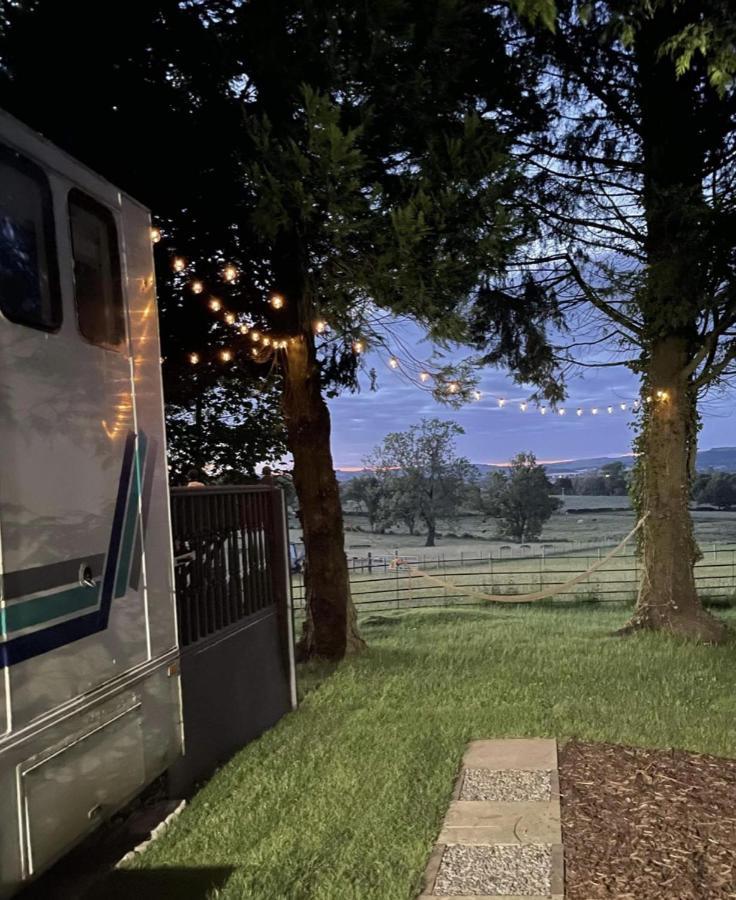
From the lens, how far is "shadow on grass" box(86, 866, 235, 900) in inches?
116

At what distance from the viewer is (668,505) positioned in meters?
7.95

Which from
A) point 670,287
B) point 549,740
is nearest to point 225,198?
point 670,287

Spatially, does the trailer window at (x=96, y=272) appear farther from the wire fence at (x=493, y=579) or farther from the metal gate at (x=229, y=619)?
the wire fence at (x=493, y=579)

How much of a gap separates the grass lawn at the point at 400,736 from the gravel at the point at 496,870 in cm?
11

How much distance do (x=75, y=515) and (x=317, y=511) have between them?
4.70 metres

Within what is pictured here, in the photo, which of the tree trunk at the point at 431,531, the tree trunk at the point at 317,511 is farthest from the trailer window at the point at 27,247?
the tree trunk at the point at 431,531

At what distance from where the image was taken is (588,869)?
3000mm

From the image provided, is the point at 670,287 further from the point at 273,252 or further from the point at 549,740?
the point at 549,740

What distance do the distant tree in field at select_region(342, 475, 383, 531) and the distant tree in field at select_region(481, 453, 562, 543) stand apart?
306cm

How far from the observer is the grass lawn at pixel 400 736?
3160 millimetres

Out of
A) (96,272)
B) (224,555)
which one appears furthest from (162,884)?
(96,272)

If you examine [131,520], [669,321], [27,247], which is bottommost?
[131,520]

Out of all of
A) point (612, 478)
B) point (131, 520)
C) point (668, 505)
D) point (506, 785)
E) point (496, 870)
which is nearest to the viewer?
point (496, 870)

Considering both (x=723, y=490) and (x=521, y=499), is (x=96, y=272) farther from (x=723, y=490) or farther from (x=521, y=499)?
(x=521, y=499)
